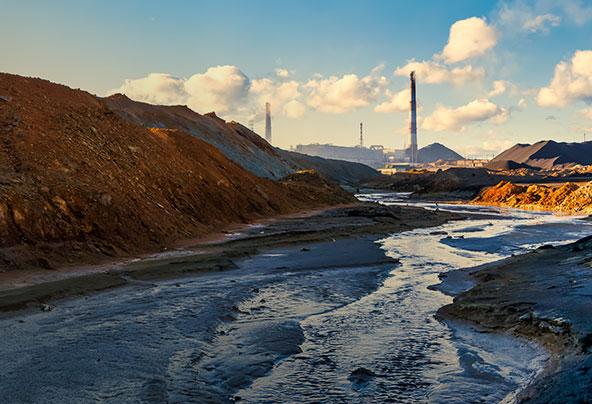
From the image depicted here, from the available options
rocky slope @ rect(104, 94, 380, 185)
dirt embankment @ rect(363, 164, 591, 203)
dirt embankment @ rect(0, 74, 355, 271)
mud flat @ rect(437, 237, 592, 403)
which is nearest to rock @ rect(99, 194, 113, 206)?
dirt embankment @ rect(0, 74, 355, 271)

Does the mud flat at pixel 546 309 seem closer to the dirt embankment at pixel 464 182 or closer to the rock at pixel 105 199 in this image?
the rock at pixel 105 199

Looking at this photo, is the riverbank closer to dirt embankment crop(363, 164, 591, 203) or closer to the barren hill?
dirt embankment crop(363, 164, 591, 203)

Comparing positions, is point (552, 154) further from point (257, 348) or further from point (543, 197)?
point (257, 348)

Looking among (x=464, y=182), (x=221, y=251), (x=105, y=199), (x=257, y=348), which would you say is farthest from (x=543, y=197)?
(x=257, y=348)

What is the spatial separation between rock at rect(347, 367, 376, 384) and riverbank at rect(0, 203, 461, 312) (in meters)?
7.06

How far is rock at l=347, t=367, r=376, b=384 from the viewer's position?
6.63 meters

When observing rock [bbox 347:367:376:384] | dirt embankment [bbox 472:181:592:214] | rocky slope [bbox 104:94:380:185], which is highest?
rocky slope [bbox 104:94:380:185]

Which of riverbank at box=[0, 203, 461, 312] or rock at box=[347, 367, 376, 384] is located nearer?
rock at box=[347, 367, 376, 384]

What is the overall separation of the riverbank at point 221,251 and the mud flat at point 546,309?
7.88 m

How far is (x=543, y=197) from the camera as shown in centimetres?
5144

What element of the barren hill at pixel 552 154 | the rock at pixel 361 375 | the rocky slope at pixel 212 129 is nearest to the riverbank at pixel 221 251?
the rock at pixel 361 375

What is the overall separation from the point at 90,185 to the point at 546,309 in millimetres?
16885

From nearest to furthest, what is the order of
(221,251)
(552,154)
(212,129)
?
(221,251), (212,129), (552,154)

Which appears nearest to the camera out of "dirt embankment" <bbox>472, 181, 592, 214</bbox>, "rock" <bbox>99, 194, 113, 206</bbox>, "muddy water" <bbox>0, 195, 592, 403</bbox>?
"muddy water" <bbox>0, 195, 592, 403</bbox>
